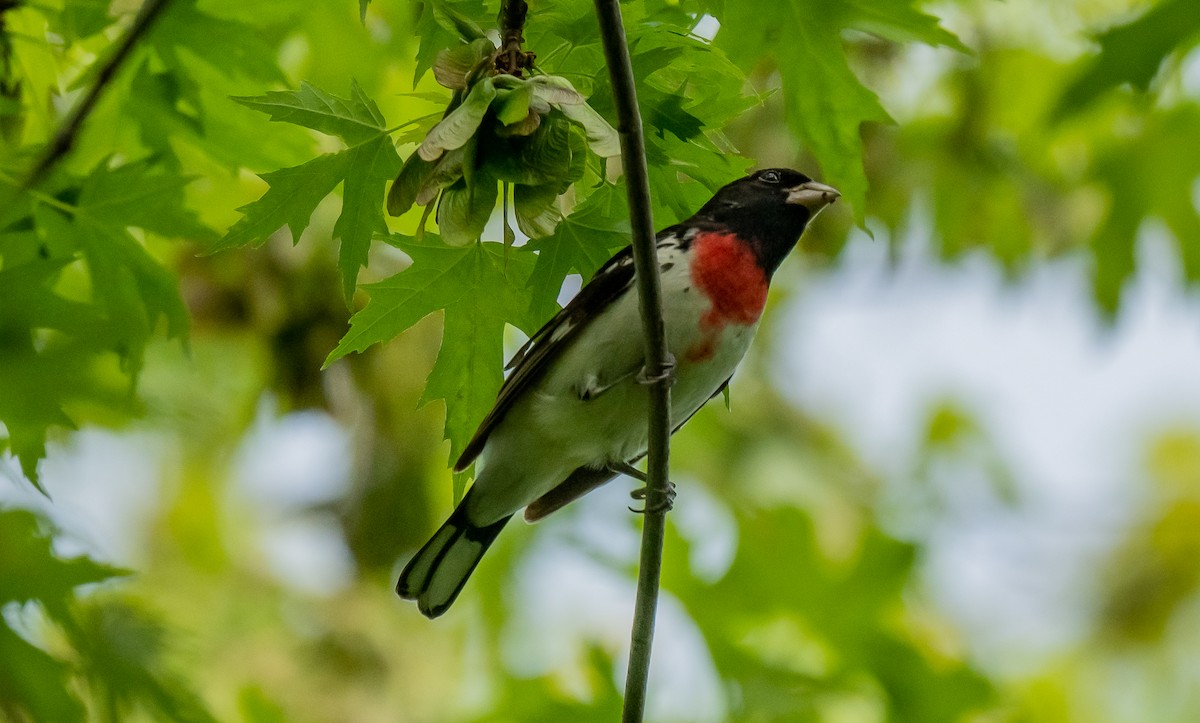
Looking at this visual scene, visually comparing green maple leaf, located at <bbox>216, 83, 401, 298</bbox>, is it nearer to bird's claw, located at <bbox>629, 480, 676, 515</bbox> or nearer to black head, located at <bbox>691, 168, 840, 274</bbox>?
bird's claw, located at <bbox>629, 480, 676, 515</bbox>

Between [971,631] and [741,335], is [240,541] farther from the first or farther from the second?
[741,335]

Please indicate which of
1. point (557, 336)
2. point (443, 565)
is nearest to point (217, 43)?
point (557, 336)

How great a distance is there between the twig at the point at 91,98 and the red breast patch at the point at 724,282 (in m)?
2.23

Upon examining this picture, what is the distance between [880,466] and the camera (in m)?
11.1

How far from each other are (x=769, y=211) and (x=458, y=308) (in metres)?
1.42

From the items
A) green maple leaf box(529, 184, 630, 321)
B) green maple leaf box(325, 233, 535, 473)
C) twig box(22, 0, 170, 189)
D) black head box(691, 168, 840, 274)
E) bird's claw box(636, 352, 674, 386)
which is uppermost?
black head box(691, 168, 840, 274)

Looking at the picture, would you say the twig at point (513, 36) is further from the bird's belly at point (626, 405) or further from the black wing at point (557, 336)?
the bird's belly at point (626, 405)

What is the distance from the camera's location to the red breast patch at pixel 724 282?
3713 mm

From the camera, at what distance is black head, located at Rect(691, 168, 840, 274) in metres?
4.00

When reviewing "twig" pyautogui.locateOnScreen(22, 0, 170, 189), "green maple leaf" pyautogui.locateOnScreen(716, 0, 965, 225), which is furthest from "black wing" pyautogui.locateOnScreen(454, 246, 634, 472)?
"twig" pyautogui.locateOnScreen(22, 0, 170, 189)

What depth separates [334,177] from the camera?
9.30ft

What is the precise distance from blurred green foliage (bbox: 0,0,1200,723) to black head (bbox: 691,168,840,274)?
43cm

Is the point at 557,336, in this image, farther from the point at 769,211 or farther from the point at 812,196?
the point at 812,196

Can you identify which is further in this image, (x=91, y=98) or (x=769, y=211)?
(x=769, y=211)
